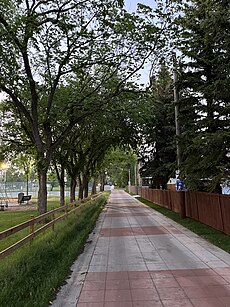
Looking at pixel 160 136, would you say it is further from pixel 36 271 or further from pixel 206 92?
pixel 36 271

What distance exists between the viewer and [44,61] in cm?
1480

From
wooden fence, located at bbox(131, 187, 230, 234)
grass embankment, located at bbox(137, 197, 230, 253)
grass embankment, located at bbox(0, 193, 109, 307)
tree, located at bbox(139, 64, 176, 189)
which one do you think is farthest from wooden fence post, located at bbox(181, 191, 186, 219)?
grass embankment, located at bbox(0, 193, 109, 307)

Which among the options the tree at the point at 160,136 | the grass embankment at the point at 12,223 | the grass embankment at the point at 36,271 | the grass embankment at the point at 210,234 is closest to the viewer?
the grass embankment at the point at 36,271

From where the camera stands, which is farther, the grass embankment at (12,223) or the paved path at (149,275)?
the grass embankment at (12,223)

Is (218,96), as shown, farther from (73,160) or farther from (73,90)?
(73,160)

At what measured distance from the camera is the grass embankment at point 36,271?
4613 millimetres

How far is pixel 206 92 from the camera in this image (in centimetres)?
1215

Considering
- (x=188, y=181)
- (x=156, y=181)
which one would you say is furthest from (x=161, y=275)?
(x=156, y=181)

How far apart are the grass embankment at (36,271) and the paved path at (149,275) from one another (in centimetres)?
22

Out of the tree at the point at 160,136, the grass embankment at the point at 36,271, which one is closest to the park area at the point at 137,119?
the grass embankment at the point at 36,271

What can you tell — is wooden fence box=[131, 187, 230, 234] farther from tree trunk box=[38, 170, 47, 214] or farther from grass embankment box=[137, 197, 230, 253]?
tree trunk box=[38, 170, 47, 214]

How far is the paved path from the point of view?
15.6 feet

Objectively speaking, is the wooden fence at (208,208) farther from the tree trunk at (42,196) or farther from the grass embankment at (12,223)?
the tree trunk at (42,196)

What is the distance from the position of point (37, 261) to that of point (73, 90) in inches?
464
